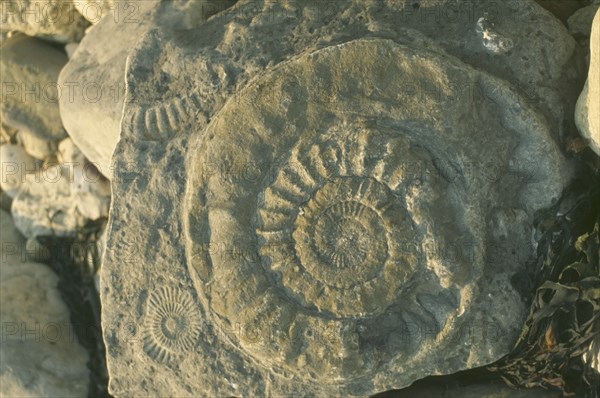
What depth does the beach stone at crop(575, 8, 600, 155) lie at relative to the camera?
6.72 ft

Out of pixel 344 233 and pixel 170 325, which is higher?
pixel 344 233

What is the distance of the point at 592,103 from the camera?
2.10 meters

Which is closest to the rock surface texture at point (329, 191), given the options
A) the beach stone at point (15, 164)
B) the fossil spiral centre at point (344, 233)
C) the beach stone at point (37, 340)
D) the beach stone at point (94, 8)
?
the fossil spiral centre at point (344, 233)

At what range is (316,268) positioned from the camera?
2.11 m

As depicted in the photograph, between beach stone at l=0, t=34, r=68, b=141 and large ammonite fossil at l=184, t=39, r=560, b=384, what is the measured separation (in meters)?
1.34

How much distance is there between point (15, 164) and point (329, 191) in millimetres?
1897

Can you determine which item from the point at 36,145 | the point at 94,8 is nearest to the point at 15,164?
the point at 36,145

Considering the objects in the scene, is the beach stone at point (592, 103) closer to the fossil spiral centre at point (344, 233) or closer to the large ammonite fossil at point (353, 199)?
the large ammonite fossil at point (353, 199)

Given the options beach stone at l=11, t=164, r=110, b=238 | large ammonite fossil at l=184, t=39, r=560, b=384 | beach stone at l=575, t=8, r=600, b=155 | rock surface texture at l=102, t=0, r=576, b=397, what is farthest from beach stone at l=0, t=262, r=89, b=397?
beach stone at l=575, t=8, r=600, b=155

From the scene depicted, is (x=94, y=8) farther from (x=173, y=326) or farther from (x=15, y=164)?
(x=173, y=326)

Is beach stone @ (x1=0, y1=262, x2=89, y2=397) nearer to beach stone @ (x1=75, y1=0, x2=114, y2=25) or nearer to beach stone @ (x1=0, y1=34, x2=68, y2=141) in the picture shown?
beach stone @ (x1=0, y1=34, x2=68, y2=141)

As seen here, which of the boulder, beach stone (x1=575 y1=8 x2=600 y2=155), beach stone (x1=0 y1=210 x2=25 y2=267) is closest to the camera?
beach stone (x1=575 y1=8 x2=600 y2=155)

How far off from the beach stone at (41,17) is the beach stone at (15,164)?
0.56 meters

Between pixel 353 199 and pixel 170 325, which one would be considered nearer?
pixel 353 199
